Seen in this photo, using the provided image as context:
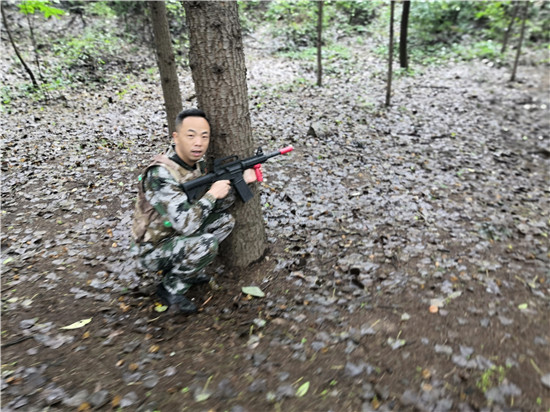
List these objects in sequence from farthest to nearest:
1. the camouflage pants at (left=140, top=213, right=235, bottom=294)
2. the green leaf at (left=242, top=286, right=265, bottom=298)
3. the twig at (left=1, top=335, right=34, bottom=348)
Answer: the green leaf at (left=242, top=286, right=265, bottom=298), the camouflage pants at (left=140, top=213, right=235, bottom=294), the twig at (left=1, top=335, right=34, bottom=348)

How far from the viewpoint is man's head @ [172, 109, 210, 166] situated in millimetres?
3184

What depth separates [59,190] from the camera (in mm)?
5887

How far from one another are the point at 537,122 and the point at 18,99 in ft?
48.6

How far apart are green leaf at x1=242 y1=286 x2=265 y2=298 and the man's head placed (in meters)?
1.57

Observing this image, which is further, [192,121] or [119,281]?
[119,281]

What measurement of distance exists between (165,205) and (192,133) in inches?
29.3

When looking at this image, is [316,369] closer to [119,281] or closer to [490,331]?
[490,331]

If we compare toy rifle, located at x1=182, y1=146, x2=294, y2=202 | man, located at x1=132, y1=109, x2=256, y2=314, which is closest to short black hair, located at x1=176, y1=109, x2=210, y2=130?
man, located at x1=132, y1=109, x2=256, y2=314

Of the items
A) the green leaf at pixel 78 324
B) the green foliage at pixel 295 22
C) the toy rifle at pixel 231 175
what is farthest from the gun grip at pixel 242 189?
the green foliage at pixel 295 22

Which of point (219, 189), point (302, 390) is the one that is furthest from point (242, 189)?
point (302, 390)

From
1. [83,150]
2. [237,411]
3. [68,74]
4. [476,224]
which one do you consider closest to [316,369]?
[237,411]

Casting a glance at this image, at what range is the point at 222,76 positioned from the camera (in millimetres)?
3295

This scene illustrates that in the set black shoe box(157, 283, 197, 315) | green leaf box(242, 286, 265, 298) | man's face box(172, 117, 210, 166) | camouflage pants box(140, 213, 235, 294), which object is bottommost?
green leaf box(242, 286, 265, 298)

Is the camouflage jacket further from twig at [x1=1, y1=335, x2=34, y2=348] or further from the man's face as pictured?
twig at [x1=1, y1=335, x2=34, y2=348]
